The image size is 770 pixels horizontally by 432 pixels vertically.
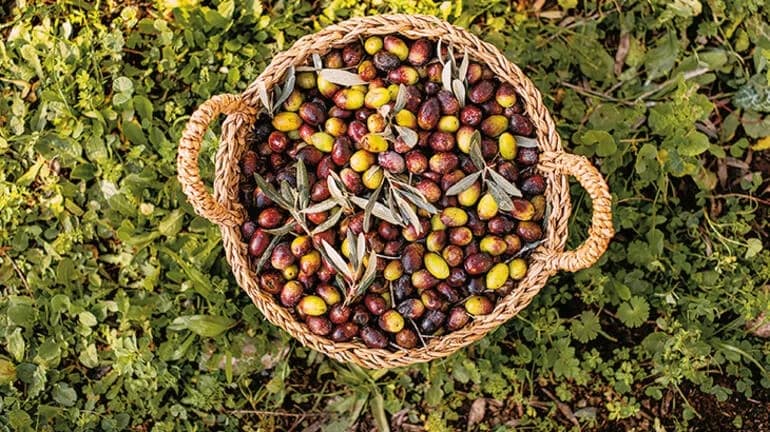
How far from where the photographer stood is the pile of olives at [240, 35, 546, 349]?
2539 mm

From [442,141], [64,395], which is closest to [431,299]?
[442,141]

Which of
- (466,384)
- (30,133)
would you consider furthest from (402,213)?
(30,133)

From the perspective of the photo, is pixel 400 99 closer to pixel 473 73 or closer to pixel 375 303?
pixel 473 73

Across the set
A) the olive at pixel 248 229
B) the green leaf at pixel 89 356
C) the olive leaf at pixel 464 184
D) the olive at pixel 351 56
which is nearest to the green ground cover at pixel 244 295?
the green leaf at pixel 89 356

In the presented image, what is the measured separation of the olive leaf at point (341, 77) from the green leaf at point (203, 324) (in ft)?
3.07

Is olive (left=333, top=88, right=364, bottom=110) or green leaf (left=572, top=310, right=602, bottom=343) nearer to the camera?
olive (left=333, top=88, right=364, bottom=110)

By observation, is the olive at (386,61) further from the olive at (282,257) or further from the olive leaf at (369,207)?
the olive at (282,257)

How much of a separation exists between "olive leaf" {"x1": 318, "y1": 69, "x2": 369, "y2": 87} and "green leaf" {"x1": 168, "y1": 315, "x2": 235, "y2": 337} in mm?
934

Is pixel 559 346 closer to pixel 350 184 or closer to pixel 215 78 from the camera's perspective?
pixel 350 184

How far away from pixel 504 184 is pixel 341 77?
62cm

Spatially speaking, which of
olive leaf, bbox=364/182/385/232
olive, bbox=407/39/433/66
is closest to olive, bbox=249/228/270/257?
olive leaf, bbox=364/182/385/232

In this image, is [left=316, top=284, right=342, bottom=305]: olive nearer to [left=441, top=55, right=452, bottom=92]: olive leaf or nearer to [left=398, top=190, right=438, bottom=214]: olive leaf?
[left=398, top=190, right=438, bottom=214]: olive leaf

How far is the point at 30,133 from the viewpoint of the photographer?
9.79 ft

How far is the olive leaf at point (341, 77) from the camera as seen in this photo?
101 inches
